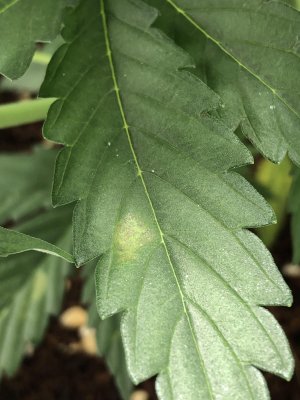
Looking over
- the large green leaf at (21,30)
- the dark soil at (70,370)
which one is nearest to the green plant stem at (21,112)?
the large green leaf at (21,30)

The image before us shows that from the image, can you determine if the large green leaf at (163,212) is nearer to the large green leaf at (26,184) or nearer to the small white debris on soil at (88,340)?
the large green leaf at (26,184)

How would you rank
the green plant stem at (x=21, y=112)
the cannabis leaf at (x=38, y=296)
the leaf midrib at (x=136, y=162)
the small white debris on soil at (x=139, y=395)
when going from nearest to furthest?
the leaf midrib at (x=136, y=162), the green plant stem at (x=21, y=112), the cannabis leaf at (x=38, y=296), the small white debris on soil at (x=139, y=395)

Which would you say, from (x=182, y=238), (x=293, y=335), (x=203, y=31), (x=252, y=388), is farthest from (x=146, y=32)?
(x=293, y=335)

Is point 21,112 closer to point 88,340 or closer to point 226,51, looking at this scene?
point 226,51

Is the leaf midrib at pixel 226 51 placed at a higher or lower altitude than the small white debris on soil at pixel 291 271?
higher

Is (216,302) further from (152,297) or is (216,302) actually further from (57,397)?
(57,397)

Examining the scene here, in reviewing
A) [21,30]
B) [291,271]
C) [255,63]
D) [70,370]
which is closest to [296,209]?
[255,63]

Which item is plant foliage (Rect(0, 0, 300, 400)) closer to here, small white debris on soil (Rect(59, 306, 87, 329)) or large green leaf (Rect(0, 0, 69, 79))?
large green leaf (Rect(0, 0, 69, 79))

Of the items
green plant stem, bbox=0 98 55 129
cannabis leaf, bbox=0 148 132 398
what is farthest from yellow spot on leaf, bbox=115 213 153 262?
cannabis leaf, bbox=0 148 132 398
